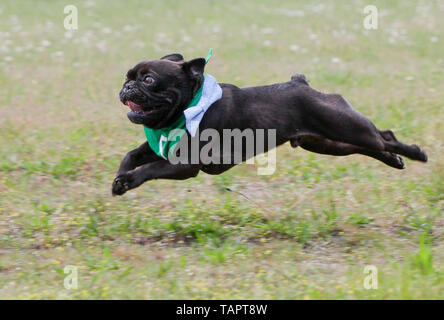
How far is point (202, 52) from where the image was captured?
459 inches

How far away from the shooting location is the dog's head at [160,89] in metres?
5.05

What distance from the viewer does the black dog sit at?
5086 mm

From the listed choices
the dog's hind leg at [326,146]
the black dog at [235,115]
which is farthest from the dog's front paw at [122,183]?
the dog's hind leg at [326,146]

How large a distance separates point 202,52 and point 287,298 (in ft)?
24.8

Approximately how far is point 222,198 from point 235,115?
1258 millimetres

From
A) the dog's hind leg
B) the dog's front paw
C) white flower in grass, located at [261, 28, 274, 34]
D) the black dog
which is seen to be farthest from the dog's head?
white flower in grass, located at [261, 28, 274, 34]

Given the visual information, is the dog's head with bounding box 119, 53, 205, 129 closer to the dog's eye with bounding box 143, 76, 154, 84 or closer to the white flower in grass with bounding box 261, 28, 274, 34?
the dog's eye with bounding box 143, 76, 154, 84

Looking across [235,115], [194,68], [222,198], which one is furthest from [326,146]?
[194,68]

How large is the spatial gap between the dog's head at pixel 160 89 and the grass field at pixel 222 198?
943 mm

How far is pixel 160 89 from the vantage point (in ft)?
16.7
